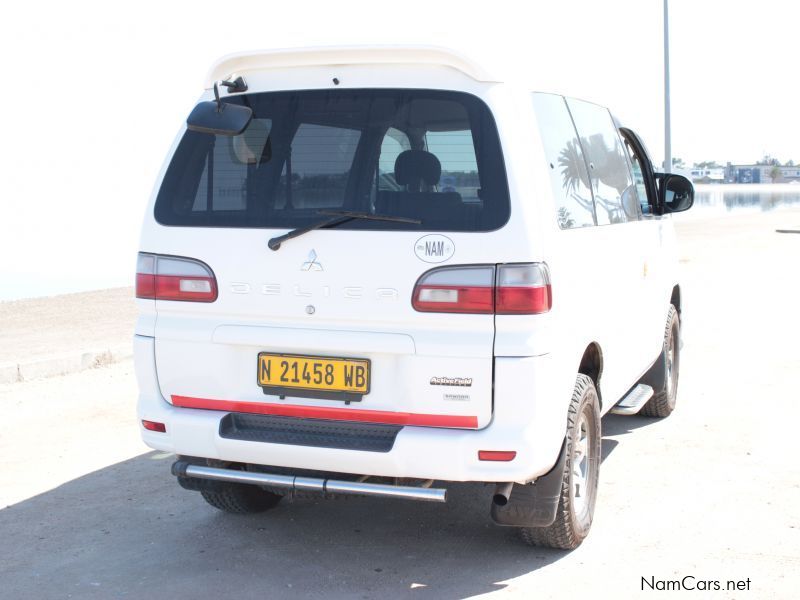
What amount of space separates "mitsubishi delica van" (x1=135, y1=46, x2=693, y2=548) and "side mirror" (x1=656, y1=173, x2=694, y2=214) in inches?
81.2

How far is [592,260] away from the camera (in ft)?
15.7

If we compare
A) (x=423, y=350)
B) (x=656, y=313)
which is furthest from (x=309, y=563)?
(x=656, y=313)

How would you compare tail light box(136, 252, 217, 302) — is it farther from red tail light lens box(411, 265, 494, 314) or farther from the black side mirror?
red tail light lens box(411, 265, 494, 314)

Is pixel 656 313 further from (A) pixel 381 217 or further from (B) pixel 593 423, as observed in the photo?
(A) pixel 381 217

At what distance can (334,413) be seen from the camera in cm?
420

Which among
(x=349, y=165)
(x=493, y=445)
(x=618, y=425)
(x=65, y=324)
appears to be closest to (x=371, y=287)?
(x=349, y=165)

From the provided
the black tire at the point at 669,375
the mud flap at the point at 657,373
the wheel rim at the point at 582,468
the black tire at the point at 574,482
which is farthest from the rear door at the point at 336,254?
the black tire at the point at 669,375

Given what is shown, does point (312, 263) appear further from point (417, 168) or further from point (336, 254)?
point (417, 168)

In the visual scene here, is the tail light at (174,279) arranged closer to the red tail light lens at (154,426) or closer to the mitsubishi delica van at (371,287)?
the mitsubishi delica van at (371,287)

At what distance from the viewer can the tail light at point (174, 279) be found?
4395 mm

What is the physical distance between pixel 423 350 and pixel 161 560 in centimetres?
165

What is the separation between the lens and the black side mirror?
14.1 ft

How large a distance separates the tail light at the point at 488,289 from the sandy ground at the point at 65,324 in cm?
594

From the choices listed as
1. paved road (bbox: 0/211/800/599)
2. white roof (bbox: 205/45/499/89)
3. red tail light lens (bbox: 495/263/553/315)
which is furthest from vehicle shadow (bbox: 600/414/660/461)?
white roof (bbox: 205/45/499/89)
